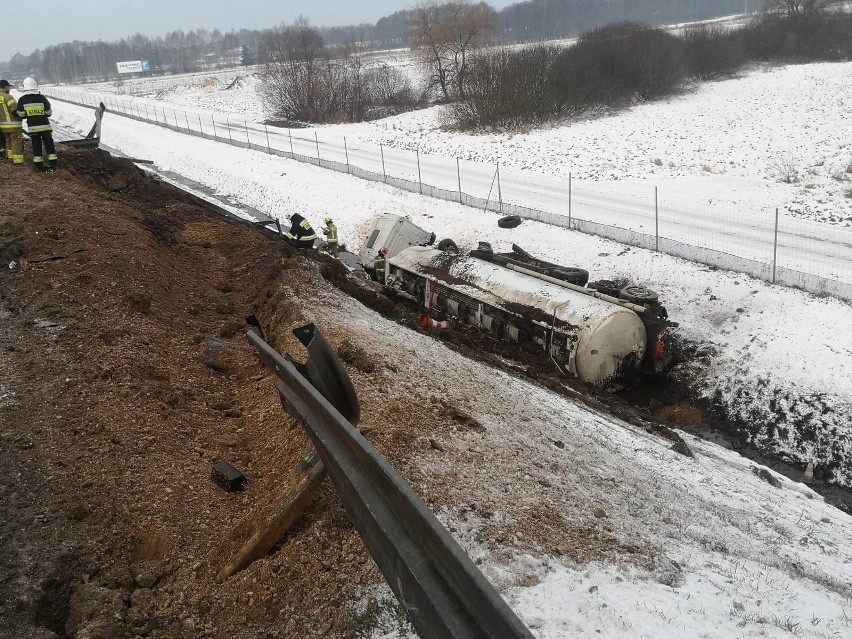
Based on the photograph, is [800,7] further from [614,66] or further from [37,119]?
[37,119]

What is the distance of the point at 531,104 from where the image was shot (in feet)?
134

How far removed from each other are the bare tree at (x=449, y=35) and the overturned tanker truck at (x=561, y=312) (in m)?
43.3

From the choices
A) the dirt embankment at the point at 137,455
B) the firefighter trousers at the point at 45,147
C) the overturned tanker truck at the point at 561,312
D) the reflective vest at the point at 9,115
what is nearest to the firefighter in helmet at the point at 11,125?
the reflective vest at the point at 9,115

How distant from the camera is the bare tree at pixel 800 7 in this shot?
58.8 meters

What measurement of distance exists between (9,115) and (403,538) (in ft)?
48.7

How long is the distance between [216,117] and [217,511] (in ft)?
202

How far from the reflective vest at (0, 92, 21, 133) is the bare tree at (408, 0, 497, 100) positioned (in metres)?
43.9

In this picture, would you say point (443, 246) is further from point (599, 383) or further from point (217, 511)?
Answer: point (217, 511)

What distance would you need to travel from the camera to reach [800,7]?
64375 mm

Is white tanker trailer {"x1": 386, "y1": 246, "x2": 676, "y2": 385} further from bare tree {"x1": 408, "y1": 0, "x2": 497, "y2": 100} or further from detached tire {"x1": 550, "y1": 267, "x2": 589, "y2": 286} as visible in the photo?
bare tree {"x1": 408, "y1": 0, "x2": 497, "y2": 100}

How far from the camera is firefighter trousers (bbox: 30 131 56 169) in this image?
13936 millimetres

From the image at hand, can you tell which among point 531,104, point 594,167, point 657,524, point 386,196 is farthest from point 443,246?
point 531,104

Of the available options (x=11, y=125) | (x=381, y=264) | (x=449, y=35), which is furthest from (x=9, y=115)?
(x=449, y=35)

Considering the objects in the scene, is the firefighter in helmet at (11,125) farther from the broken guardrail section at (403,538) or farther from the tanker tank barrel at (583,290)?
the broken guardrail section at (403,538)
